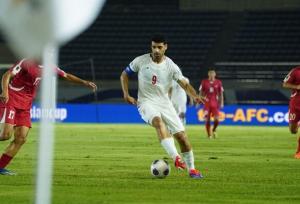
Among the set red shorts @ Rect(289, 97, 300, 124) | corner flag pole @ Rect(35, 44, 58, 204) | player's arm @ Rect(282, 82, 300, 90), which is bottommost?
corner flag pole @ Rect(35, 44, 58, 204)

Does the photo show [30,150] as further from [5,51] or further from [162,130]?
[5,51]

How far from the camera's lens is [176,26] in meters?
52.7

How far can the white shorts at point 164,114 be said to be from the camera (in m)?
13.0

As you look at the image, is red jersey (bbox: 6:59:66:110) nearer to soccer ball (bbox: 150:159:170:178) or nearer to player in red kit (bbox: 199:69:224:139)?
soccer ball (bbox: 150:159:170:178)

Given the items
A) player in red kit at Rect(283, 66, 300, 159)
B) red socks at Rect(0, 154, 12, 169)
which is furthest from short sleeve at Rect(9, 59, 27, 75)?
player in red kit at Rect(283, 66, 300, 159)

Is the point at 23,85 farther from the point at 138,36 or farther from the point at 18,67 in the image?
the point at 138,36

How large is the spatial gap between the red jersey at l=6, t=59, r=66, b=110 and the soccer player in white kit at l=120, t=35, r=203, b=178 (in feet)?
4.49

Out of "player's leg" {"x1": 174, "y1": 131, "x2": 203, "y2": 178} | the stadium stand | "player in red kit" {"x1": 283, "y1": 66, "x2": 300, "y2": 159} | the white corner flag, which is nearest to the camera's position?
the white corner flag

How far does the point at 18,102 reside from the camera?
12844 millimetres

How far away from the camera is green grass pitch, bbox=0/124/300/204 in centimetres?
977

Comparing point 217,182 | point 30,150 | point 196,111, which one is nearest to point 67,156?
point 30,150

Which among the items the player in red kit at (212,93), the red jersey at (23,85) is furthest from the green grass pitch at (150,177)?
the player in red kit at (212,93)

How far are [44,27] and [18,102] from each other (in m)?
8.74

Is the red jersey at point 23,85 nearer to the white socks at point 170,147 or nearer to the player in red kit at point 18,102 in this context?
the player in red kit at point 18,102
